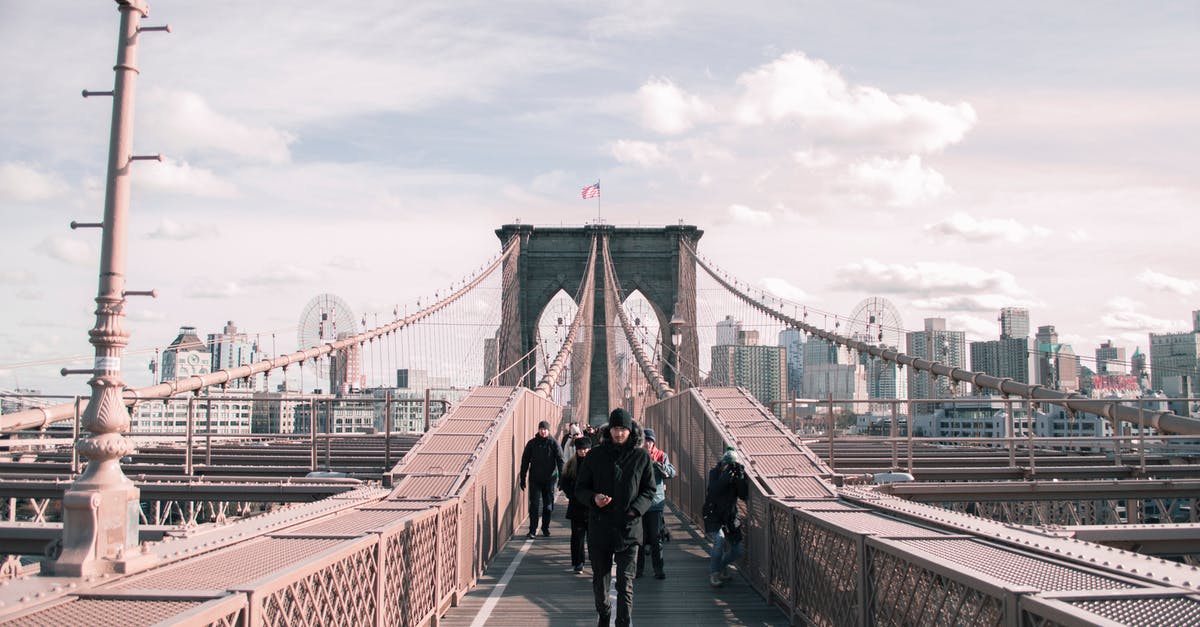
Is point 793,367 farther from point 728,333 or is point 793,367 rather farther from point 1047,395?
point 1047,395

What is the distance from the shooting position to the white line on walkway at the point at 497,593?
24.8 ft

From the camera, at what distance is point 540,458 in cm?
1188

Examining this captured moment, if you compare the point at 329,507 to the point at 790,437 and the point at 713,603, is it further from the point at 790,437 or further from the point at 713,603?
the point at 790,437

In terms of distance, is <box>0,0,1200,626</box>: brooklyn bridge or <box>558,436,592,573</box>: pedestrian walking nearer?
<box>0,0,1200,626</box>: brooklyn bridge

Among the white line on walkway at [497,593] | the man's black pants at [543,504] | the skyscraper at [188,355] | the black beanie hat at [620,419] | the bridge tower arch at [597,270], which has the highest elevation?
the bridge tower arch at [597,270]

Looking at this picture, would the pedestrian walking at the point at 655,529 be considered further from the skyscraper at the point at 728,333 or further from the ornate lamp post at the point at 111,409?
the skyscraper at the point at 728,333

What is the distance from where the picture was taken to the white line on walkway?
24.8 feet

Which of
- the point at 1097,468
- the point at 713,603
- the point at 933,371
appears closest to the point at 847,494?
the point at 713,603

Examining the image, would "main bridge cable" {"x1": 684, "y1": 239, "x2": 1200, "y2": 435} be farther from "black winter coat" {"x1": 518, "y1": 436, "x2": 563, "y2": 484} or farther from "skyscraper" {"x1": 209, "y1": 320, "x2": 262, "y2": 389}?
"skyscraper" {"x1": 209, "y1": 320, "x2": 262, "y2": 389}

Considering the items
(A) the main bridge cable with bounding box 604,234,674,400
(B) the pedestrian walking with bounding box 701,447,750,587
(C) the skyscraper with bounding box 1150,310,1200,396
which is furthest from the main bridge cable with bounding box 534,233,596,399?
(C) the skyscraper with bounding box 1150,310,1200,396

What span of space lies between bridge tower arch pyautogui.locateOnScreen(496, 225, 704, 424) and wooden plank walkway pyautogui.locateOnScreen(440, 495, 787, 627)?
39.9 m

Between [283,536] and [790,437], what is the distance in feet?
19.4

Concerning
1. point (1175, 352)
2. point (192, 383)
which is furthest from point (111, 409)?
point (1175, 352)

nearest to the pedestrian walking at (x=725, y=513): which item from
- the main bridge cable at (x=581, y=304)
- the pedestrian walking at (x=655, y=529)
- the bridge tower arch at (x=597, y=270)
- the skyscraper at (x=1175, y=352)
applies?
the pedestrian walking at (x=655, y=529)
